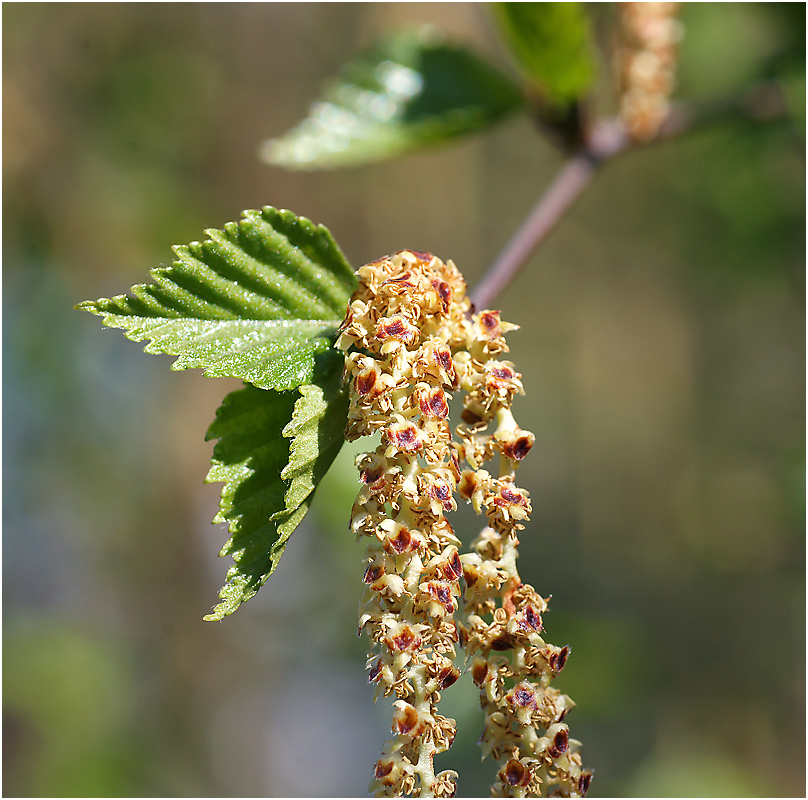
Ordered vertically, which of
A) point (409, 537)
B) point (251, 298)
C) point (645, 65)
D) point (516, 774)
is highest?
point (645, 65)

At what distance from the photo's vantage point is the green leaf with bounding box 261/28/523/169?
108cm

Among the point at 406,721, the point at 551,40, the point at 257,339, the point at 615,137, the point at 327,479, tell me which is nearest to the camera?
the point at 406,721

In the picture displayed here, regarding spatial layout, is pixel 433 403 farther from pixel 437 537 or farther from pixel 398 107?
pixel 398 107

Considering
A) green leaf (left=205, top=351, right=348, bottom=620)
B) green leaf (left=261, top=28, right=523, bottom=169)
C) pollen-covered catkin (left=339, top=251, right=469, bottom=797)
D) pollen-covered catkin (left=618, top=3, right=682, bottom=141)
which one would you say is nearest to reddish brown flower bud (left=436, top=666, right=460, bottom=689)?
pollen-covered catkin (left=339, top=251, right=469, bottom=797)

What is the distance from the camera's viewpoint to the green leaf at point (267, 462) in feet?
1.76

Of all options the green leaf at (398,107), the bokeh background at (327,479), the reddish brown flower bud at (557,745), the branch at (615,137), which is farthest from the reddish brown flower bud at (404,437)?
the bokeh background at (327,479)

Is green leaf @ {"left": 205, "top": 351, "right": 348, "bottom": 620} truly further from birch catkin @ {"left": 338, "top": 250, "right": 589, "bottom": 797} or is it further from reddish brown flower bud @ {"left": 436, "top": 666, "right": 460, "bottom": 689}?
reddish brown flower bud @ {"left": 436, "top": 666, "right": 460, "bottom": 689}

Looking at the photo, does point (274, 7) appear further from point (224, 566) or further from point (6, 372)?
point (224, 566)

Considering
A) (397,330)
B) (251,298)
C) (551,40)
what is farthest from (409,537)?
(551,40)

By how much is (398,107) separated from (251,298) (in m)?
0.62

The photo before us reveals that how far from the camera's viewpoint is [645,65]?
3.72 feet

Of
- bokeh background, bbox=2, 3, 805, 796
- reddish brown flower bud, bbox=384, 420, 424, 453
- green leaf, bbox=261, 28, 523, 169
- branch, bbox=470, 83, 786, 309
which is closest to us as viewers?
reddish brown flower bud, bbox=384, 420, 424, 453

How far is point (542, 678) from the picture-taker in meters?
0.52

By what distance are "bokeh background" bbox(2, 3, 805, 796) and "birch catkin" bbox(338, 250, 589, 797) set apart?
1001mm
